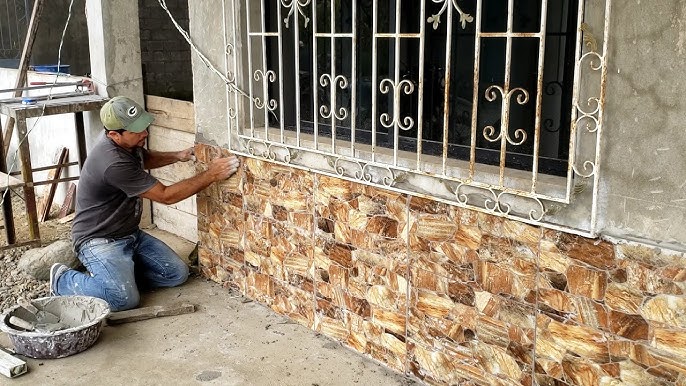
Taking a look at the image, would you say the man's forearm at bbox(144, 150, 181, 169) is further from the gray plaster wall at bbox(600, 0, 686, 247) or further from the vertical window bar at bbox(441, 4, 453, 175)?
the gray plaster wall at bbox(600, 0, 686, 247)

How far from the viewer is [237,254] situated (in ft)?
14.0

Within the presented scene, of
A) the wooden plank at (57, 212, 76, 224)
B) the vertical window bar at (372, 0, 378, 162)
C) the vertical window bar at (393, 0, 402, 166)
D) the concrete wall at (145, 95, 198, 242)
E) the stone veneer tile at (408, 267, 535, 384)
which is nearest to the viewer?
the stone veneer tile at (408, 267, 535, 384)

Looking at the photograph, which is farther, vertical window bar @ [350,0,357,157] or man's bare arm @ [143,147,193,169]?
man's bare arm @ [143,147,193,169]

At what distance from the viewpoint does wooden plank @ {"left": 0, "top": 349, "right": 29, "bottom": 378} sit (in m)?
3.31

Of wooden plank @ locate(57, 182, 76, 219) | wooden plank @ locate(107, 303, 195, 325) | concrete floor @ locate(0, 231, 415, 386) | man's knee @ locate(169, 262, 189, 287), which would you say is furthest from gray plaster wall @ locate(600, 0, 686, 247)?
wooden plank @ locate(57, 182, 76, 219)

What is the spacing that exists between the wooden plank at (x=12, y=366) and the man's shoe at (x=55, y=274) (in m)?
0.83

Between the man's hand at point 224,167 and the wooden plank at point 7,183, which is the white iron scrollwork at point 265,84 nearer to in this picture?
the man's hand at point 224,167

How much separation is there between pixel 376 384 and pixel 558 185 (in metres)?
1.33

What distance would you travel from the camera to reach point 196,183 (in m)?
4.07

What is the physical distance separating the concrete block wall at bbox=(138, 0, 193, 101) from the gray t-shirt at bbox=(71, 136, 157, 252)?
283 centimetres

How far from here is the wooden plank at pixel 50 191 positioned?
613 cm

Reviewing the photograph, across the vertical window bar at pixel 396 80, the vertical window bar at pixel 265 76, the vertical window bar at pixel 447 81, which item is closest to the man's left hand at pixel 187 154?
the vertical window bar at pixel 265 76

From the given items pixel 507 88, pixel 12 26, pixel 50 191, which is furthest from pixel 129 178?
pixel 12 26

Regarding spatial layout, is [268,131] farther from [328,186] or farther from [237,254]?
[237,254]
